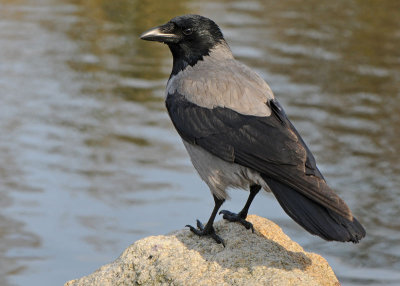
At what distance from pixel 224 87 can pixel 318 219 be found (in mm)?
1403

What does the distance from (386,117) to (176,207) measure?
455cm

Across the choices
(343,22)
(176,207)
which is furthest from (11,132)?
(343,22)

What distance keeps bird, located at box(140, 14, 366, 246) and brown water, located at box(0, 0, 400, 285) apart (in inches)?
128

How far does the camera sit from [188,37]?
22.9 feet

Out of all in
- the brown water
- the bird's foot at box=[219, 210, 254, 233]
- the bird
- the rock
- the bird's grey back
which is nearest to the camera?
the bird

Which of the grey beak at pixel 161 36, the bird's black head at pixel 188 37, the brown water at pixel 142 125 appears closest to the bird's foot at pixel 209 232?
the bird's black head at pixel 188 37

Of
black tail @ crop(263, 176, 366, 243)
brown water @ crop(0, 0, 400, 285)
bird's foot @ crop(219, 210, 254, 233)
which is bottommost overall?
brown water @ crop(0, 0, 400, 285)

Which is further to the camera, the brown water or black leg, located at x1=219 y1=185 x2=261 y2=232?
the brown water

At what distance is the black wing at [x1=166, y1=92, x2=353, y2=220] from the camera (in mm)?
5641

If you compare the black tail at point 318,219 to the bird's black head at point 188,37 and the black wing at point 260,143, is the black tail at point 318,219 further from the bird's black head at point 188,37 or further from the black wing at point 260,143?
the bird's black head at point 188,37

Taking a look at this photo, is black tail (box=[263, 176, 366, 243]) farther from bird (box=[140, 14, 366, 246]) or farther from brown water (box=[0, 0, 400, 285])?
brown water (box=[0, 0, 400, 285])

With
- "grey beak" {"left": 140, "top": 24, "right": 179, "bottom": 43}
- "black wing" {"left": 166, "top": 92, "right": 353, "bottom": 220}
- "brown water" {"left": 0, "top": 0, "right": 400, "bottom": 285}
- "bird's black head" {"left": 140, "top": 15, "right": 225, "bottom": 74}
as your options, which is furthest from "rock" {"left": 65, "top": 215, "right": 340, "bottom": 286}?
"brown water" {"left": 0, "top": 0, "right": 400, "bottom": 285}

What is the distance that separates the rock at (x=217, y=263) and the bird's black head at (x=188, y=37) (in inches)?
59.7

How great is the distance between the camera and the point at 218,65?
6.73 m
